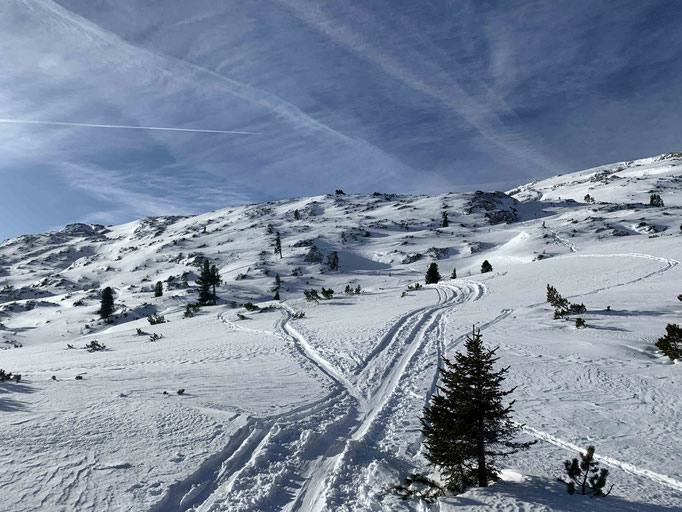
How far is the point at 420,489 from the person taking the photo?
6535mm

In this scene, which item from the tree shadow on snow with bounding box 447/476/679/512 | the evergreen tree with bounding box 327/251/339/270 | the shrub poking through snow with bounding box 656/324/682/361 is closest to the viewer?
the tree shadow on snow with bounding box 447/476/679/512

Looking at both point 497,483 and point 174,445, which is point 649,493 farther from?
point 174,445

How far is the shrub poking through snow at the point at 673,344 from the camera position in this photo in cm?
1245

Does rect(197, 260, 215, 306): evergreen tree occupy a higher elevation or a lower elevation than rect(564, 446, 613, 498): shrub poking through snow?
higher

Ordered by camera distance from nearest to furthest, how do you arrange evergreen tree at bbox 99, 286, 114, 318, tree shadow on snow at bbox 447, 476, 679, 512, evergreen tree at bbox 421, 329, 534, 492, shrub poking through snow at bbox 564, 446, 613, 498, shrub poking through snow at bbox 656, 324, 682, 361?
tree shadow on snow at bbox 447, 476, 679, 512 → shrub poking through snow at bbox 564, 446, 613, 498 → evergreen tree at bbox 421, 329, 534, 492 → shrub poking through snow at bbox 656, 324, 682, 361 → evergreen tree at bbox 99, 286, 114, 318

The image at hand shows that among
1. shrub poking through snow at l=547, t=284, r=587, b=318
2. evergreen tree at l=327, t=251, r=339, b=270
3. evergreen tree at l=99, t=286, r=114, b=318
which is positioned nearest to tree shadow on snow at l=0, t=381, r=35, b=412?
shrub poking through snow at l=547, t=284, r=587, b=318

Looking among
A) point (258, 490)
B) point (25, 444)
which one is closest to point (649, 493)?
point (258, 490)

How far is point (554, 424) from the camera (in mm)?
8727

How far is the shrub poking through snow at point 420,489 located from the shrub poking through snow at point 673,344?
36.2 feet

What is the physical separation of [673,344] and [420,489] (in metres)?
11.7

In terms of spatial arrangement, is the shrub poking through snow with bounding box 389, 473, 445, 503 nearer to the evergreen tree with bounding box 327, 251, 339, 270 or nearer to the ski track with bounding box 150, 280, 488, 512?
the ski track with bounding box 150, 280, 488, 512

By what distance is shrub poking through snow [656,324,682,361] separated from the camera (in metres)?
12.4

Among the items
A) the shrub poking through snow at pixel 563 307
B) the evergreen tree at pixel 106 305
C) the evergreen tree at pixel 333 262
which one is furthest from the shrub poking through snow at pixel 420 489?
the evergreen tree at pixel 333 262

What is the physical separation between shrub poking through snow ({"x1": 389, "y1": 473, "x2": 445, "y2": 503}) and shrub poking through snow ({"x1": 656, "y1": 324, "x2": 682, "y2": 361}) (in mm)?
11043
